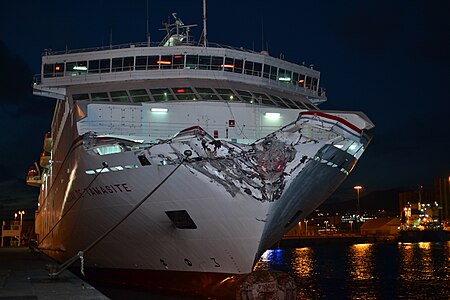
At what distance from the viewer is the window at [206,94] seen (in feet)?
62.5

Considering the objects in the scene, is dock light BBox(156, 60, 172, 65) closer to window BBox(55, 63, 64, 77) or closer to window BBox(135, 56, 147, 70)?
window BBox(135, 56, 147, 70)

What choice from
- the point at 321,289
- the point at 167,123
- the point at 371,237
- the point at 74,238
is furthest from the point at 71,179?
the point at 371,237

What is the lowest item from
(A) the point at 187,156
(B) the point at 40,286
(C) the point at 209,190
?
(B) the point at 40,286

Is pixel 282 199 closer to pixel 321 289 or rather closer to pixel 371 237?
pixel 321 289

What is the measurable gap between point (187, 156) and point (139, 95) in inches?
214

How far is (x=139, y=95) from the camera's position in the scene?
1922cm

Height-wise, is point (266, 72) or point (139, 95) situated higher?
point (266, 72)

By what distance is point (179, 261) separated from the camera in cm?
1642

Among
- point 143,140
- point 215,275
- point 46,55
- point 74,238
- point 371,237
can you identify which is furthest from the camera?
point 371,237

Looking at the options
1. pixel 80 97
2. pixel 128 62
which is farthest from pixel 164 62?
pixel 80 97

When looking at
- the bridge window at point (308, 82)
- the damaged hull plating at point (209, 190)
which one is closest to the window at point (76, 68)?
the damaged hull plating at point (209, 190)

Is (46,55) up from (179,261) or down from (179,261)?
up

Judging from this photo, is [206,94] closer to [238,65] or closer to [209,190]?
[238,65]

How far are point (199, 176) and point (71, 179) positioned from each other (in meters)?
6.52
